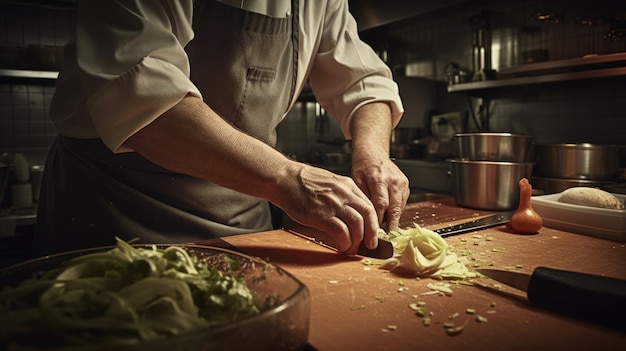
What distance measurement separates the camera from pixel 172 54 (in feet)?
3.86

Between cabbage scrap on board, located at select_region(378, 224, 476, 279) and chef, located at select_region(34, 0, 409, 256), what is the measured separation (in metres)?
0.08

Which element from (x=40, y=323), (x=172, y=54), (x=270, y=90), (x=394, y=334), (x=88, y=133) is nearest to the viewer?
(x=40, y=323)

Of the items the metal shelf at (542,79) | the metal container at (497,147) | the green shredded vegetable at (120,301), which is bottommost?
the green shredded vegetable at (120,301)

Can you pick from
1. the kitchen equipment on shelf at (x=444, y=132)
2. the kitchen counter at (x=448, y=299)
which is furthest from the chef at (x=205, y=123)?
the kitchen equipment on shelf at (x=444, y=132)

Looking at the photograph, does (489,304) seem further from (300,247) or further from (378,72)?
(378,72)

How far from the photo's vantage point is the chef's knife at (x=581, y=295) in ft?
2.42

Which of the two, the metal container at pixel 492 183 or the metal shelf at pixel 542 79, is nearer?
the metal container at pixel 492 183

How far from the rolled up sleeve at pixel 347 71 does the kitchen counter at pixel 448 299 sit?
664 mm

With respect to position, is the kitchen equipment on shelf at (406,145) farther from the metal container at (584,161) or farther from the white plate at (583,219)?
the white plate at (583,219)

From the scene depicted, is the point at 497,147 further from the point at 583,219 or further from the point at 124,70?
the point at 124,70

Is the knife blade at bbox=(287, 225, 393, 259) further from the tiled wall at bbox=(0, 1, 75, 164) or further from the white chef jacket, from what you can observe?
the tiled wall at bbox=(0, 1, 75, 164)

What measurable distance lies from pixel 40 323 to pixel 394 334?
467 mm

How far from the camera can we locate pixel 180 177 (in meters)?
1.50

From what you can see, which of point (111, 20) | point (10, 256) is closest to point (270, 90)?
point (111, 20)
